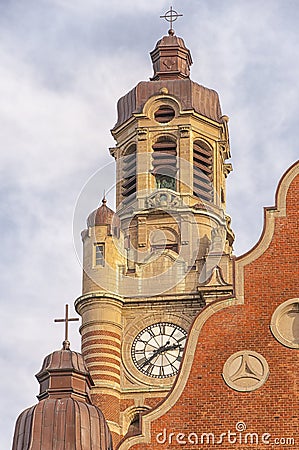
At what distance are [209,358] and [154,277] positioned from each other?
84.2 ft

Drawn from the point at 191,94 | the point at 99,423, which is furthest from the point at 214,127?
the point at 99,423

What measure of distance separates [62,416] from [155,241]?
27.9 metres

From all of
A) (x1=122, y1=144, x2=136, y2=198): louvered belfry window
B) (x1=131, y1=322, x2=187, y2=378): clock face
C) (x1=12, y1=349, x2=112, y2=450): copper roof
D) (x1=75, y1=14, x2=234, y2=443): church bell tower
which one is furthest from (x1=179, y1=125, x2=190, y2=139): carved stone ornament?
(x1=12, y1=349, x2=112, y2=450): copper roof

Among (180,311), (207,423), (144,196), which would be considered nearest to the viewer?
(207,423)

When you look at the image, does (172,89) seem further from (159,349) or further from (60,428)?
(60,428)

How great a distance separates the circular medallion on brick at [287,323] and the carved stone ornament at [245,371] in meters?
0.53

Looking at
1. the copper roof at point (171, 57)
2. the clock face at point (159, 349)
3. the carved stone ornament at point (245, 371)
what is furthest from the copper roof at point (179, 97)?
the carved stone ornament at point (245, 371)

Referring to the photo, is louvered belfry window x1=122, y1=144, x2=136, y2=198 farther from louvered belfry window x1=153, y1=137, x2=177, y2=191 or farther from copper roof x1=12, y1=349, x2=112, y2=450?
copper roof x1=12, y1=349, x2=112, y2=450

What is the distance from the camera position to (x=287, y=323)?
2977 centimetres

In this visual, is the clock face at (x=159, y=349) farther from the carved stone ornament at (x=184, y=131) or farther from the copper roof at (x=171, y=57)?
the copper roof at (x=171, y=57)

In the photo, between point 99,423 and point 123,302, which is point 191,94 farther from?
point 99,423

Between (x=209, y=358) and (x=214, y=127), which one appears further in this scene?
(x=214, y=127)

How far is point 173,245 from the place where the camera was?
57.0 meters

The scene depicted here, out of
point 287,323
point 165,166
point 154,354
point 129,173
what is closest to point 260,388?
point 287,323
